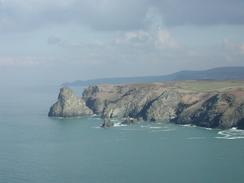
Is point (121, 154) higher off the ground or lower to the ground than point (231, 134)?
lower

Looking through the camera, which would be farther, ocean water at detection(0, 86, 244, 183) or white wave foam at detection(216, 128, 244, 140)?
white wave foam at detection(216, 128, 244, 140)

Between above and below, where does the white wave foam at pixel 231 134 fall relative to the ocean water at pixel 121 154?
above

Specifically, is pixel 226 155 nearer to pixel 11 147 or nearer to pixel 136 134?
pixel 136 134

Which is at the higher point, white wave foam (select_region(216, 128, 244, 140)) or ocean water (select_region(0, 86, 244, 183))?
white wave foam (select_region(216, 128, 244, 140))

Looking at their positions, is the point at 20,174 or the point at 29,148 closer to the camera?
the point at 20,174

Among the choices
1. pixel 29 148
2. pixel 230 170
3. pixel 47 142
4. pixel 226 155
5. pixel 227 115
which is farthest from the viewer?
pixel 227 115

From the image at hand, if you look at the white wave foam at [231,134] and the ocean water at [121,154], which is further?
the white wave foam at [231,134]

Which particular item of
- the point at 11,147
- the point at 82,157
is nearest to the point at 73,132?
the point at 11,147

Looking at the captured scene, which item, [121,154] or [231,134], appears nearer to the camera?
[121,154]
